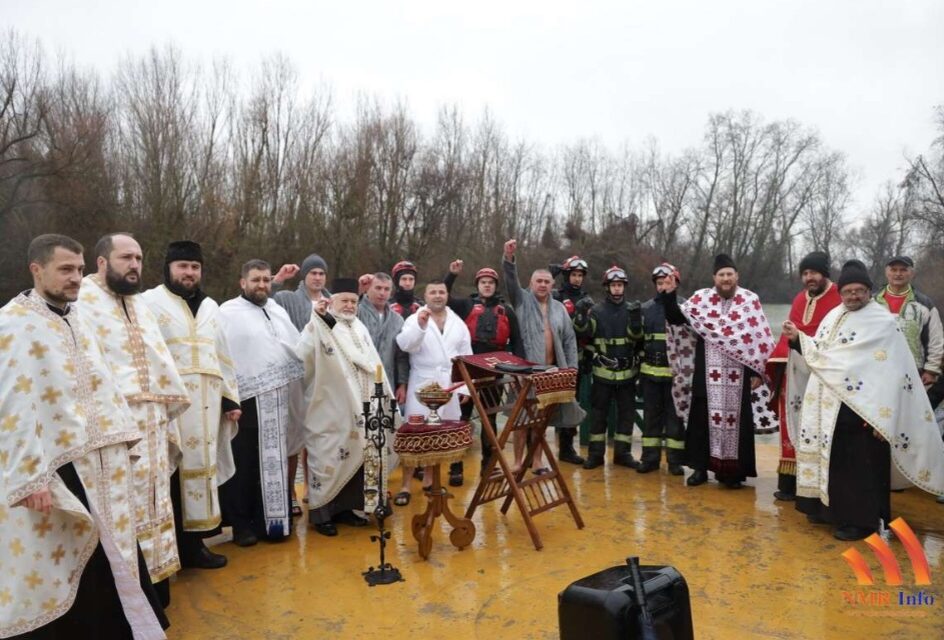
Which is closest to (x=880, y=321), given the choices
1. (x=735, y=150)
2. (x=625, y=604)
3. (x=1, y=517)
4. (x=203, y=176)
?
(x=625, y=604)

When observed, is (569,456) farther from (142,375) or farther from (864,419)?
(142,375)

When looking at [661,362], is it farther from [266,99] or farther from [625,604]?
[266,99]

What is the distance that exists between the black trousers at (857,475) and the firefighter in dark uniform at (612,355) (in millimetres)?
2123

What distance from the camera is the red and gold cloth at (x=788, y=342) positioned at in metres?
5.77

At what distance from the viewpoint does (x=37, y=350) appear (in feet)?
10.3

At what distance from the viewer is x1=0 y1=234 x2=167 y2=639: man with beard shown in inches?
118

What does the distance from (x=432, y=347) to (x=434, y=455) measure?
1604 mm

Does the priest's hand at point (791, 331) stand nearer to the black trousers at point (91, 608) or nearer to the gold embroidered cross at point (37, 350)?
the black trousers at point (91, 608)

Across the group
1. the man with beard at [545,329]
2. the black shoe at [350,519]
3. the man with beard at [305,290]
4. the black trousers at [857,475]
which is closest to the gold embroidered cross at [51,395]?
the black shoe at [350,519]

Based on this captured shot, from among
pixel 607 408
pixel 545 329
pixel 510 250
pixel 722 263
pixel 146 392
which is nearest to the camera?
pixel 146 392

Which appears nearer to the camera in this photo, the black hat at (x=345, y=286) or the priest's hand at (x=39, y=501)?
the priest's hand at (x=39, y=501)

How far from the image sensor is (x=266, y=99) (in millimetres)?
22781

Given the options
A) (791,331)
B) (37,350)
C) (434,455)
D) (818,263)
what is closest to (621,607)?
(434,455)

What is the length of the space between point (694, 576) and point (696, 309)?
2.69 metres
